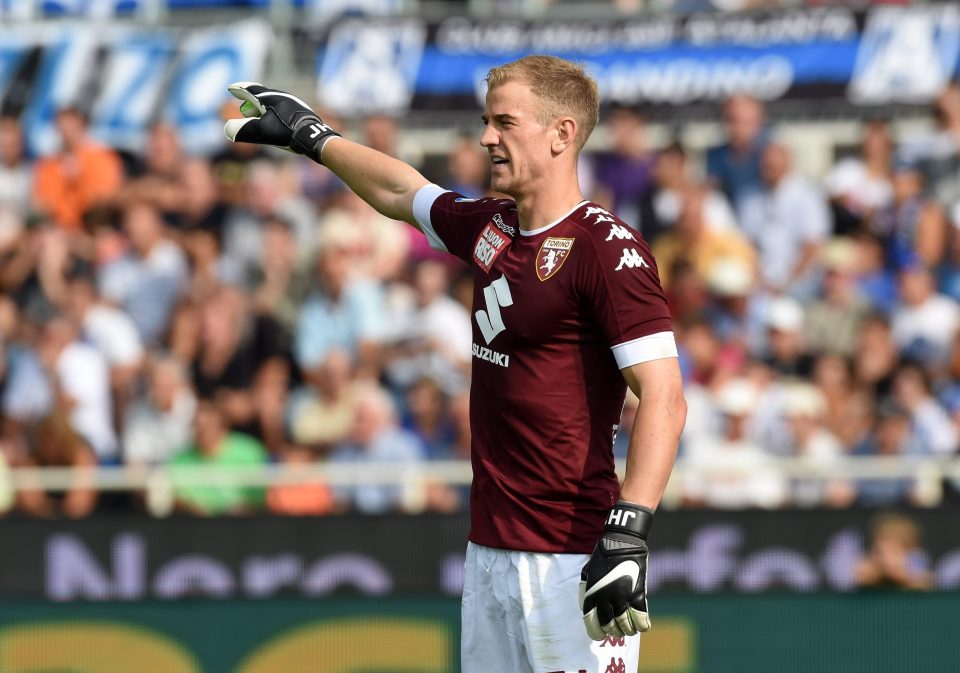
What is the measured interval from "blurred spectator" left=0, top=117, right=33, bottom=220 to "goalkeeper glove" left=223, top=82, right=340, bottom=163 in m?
6.49

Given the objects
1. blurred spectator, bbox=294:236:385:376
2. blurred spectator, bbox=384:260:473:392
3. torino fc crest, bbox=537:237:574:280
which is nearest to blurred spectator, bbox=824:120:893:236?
blurred spectator, bbox=384:260:473:392

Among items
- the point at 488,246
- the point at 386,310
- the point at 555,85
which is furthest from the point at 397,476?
the point at 555,85

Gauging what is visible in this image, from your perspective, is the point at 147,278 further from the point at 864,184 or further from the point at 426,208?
the point at 426,208

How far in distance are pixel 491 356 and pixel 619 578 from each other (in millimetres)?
812

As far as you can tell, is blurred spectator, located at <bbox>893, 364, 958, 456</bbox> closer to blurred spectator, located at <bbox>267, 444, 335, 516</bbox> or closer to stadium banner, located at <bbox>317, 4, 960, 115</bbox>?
stadium banner, located at <bbox>317, 4, 960, 115</bbox>

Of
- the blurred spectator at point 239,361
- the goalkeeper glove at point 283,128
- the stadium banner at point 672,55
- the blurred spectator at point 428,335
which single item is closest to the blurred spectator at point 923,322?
the stadium banner at point 672,55

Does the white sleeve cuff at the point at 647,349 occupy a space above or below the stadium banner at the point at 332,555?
above

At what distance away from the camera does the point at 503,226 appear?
4.80m

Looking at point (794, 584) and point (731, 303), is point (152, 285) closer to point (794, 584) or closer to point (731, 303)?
point (731, 303)

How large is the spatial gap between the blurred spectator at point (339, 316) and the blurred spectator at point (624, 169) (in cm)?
174

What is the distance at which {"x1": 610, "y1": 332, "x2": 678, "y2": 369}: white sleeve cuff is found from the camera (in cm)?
434

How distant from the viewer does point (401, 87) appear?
39.6 feet

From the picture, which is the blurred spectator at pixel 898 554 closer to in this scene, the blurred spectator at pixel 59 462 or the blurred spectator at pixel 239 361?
the blurred spectator at pixel 239 361

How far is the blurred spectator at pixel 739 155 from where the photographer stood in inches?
429
